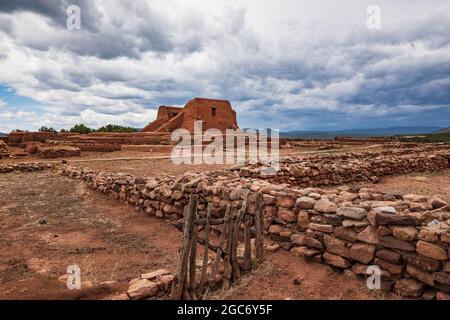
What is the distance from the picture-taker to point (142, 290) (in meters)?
3.81

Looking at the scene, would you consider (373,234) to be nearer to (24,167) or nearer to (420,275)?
(420,275)

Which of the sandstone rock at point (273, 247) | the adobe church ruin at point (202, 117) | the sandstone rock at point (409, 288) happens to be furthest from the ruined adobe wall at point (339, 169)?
the adobe church ruin at point (202, 117)

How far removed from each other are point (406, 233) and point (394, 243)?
23 centimetres

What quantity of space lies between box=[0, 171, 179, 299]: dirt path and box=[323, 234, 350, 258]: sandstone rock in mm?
2765

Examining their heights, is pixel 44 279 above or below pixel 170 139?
below

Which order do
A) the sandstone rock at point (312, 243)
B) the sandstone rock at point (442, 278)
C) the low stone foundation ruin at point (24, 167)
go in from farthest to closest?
1. the low stone foundation ruin at point (24, 167)
2. the sandstone rock at point (312, 243)
3. the sandstone rock at point (442, 278)

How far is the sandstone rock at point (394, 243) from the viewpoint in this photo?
4.12 metres

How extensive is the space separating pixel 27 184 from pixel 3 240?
7.90 meters

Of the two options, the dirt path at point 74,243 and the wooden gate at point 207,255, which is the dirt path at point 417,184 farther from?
the dirt path at point 74,243

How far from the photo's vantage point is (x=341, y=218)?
4887 millimetres

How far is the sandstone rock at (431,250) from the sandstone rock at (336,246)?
40.1 inches

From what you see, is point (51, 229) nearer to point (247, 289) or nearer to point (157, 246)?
point (157, 246)
